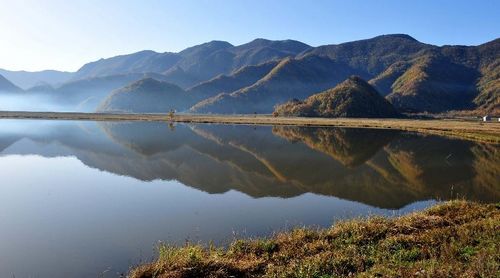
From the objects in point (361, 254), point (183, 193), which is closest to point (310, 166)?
point (183, 193)

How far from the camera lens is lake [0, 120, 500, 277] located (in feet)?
64.8

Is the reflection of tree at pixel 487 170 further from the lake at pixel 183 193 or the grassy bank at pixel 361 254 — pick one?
the grassy bank at pixel 361 254

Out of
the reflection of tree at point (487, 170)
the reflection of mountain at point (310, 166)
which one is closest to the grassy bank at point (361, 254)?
the reflection of mountain at point (310, 166)

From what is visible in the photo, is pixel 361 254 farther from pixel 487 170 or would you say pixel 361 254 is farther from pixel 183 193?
pixel 487 170

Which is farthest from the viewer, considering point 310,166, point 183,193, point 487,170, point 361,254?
point 310,166

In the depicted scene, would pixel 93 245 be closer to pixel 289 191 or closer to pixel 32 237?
pixel 32 237

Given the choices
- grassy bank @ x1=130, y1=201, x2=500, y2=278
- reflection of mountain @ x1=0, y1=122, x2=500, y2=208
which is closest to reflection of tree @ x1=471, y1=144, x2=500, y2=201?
reflection of mountain @ x1=0, y1=122, x2=500, y2=208

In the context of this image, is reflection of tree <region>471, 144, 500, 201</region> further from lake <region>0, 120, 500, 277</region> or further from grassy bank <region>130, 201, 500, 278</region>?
grassy bank <region>130, 201, 500, 278</region>

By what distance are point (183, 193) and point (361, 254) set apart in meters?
19.9

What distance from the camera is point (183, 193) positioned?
108 ft

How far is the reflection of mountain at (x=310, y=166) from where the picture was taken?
3553 cm

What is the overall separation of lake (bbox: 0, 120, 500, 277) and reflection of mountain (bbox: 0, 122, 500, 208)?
0.15m

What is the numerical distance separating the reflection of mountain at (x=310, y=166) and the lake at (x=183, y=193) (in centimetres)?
15

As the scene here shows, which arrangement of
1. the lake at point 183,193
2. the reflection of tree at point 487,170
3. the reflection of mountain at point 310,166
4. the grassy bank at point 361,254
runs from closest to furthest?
the grassy bank at point 361,254 < the lake at point 183,193 < the reflection of tree at point 487,170 < the reflection of mountain at point 310,166
